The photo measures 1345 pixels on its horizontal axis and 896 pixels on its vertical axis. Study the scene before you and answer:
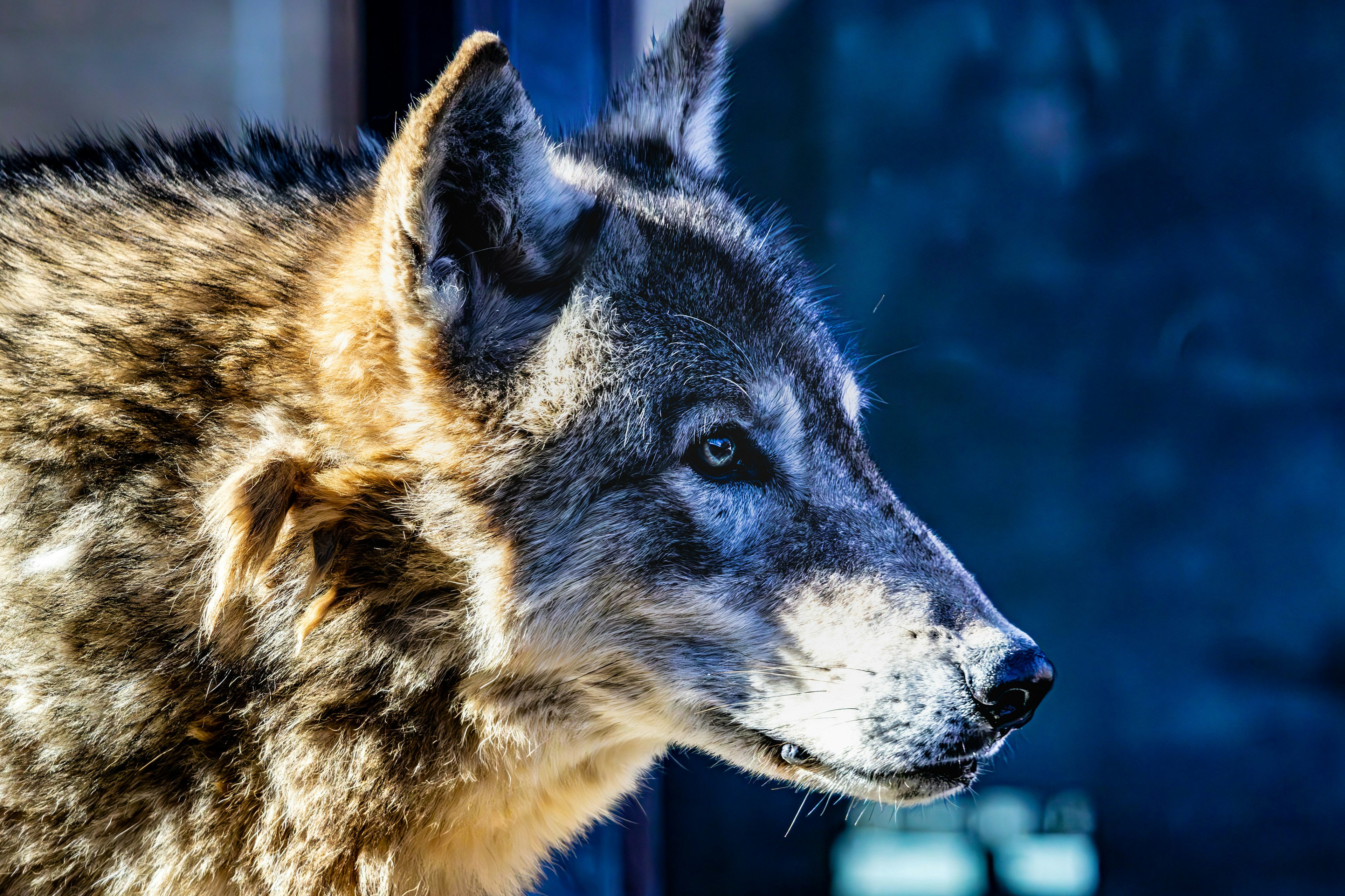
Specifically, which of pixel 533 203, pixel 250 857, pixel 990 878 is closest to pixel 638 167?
pixel 533 203

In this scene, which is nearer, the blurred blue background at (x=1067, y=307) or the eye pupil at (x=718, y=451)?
the eye pupil at (x=718, y=451)

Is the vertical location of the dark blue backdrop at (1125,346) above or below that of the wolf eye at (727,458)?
above

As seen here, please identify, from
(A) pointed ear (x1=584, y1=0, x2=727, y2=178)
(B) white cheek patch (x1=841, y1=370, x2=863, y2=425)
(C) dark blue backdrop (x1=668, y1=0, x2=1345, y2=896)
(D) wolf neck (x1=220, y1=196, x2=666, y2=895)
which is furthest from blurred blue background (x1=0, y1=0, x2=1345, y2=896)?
(D) wolf neck (x1=220, y1=196, x2=666, y2=895)

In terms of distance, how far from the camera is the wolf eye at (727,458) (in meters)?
1.70

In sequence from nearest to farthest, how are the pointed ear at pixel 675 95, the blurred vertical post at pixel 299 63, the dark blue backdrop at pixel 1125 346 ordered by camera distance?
the pointed ear at pixel 675 95 → the dark blue backdrop at pixel 1125 346 → the blurred vertical post at pixel 299 63

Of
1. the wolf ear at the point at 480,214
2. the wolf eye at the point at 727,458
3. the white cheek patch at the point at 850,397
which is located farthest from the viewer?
the white cheek patch at the point at 850,397

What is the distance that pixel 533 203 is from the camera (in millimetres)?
1633

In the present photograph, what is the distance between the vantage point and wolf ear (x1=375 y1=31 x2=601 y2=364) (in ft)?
4.59

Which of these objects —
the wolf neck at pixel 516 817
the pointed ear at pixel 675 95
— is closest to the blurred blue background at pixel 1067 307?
the pointed ear at pixel 675 95

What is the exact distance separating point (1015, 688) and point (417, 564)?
3.39ft

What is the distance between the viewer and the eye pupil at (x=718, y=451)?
5.59 ft

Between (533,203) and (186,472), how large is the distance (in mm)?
763

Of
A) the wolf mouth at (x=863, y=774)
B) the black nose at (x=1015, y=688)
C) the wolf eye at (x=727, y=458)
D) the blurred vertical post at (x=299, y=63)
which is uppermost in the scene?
the blurred vertical post at (x=299, y=63)

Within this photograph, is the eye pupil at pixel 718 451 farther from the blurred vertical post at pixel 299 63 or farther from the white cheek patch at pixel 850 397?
the blurred vertical post at pixel 299 63
